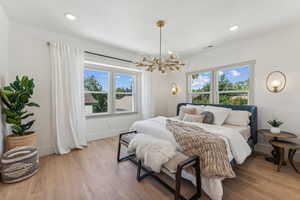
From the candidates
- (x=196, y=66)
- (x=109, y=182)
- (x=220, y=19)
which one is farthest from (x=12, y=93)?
(x=196, y=66)

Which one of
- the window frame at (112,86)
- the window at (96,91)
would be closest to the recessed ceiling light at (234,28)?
the window frame at (112,86)

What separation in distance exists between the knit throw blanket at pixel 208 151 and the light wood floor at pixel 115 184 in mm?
414

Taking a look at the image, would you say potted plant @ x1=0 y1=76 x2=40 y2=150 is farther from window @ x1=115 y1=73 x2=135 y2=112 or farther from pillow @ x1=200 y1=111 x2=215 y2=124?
pillow @ x1=200 y1=111 x2=215 y2=124

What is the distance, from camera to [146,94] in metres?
4.48

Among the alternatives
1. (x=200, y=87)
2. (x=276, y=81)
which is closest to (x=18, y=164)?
(x=200, y=87)

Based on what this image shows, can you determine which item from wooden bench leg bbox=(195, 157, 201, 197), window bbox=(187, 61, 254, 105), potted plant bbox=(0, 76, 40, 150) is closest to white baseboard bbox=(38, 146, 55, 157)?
potted plant bbox=(0, 76, 40, 150)

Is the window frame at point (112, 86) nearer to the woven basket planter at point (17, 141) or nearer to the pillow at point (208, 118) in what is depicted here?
the woven basket planter at point (17, 141)

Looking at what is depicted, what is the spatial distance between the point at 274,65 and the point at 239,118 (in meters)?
1.37

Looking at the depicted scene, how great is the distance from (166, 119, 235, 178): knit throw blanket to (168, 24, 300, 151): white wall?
6.23 feet

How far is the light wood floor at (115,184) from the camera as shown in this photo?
1.59 metres

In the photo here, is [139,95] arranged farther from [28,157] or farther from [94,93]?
[28,157]

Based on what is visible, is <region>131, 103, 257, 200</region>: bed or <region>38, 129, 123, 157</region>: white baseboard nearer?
<region>131, 103, 257, 200</region>: bed

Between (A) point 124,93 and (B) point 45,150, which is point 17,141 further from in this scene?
(A) point 124,93

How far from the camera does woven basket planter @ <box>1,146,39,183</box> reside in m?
1.80
